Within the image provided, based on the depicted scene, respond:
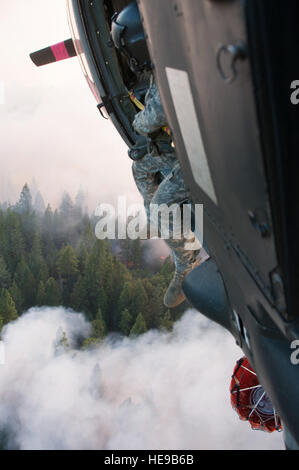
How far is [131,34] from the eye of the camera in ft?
10.7

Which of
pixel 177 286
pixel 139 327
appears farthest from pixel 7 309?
pixel 177 286

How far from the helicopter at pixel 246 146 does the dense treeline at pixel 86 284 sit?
2395 centimetres

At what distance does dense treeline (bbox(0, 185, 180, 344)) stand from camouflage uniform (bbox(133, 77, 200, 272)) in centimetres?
2178

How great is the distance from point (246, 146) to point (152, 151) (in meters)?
2.52

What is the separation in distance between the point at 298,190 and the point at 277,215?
9 cm

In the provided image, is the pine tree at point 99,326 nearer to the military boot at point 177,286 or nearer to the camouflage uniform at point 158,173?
the military boot at point 177,286

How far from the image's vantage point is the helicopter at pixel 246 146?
1.08m

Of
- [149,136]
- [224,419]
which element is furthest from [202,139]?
[224,419]

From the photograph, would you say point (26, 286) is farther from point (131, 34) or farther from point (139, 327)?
point (131, 34)

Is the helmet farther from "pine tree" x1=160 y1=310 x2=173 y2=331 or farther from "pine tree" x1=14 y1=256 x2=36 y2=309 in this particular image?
"pine tree" x1=160 y1=310 x2=173 y2=331

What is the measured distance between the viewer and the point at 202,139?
164cm

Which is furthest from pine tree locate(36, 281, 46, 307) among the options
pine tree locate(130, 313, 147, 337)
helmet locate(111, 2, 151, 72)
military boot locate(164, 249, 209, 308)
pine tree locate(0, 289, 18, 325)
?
helmet locate(111, 2, 151, 72)

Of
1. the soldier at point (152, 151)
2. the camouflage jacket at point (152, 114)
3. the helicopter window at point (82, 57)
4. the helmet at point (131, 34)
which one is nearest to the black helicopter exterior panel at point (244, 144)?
the soldier at point (152, 151)

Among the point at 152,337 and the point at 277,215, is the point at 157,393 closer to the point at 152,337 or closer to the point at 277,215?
the point at 152,337
